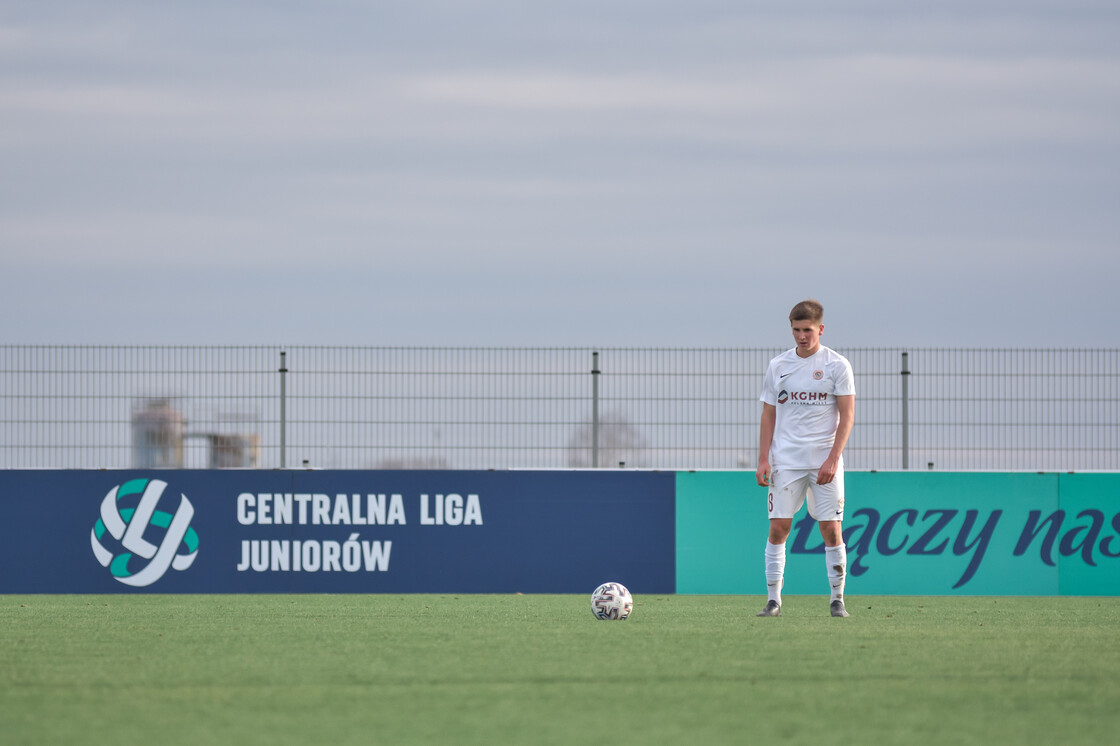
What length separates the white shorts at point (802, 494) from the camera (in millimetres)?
9203

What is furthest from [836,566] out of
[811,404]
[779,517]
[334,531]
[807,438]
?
[334,531]

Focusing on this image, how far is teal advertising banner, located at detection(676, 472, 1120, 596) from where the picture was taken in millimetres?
13820

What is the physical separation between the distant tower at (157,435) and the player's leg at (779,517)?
6.76 meters

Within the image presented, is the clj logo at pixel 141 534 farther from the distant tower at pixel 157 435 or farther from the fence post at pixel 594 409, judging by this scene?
the fence post at pixel 594 409

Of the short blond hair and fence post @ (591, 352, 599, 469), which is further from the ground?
the short blond hair

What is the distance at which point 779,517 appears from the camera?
9328 millimetres

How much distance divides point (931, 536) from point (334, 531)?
5789mm

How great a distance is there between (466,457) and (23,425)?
14.0ft

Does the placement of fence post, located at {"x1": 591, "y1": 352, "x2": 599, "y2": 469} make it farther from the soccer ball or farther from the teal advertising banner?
the soccer ball

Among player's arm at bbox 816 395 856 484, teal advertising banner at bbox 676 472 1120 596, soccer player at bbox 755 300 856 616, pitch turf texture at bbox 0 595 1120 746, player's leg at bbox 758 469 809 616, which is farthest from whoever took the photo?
teal advertising banner at bbox 676 472 1120 596

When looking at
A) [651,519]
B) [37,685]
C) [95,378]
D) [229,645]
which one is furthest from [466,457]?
[37,685]

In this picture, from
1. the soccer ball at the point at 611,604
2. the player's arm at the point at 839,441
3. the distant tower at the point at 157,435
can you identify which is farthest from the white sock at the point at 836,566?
the distant tower at the point at 157,435

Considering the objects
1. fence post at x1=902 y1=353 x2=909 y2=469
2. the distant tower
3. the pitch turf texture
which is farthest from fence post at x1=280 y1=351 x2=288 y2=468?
fence post at x1=902 y1=353 x2=909 y2=469

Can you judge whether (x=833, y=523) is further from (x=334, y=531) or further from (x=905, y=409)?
(x=334, y=531)
